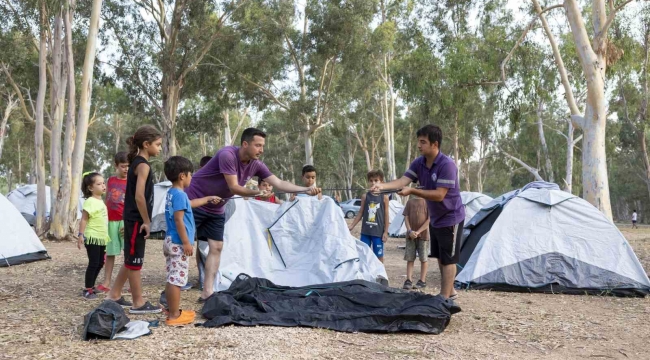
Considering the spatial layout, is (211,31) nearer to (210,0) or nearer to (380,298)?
(210,0)

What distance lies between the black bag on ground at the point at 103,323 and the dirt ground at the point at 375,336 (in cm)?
9

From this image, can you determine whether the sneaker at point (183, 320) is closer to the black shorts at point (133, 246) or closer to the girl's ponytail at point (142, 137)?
the black shorts at point (133, 246)

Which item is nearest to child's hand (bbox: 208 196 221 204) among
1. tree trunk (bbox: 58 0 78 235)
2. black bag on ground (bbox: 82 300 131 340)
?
black bag on ground (bbox: 82 300 131 340)

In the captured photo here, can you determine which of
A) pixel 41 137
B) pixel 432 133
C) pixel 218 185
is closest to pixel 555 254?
pixel 432 133

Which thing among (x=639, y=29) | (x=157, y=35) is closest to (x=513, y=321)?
(x=639, y=29)

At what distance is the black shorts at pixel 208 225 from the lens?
201 inches

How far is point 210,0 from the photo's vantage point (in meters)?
19.8

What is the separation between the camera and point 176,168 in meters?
4.29

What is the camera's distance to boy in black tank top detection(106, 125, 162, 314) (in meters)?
4.51

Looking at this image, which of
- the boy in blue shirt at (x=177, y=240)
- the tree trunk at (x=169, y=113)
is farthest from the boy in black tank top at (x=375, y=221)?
the tree trunk at (x=169, y=113)

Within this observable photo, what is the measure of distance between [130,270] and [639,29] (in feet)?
61.9

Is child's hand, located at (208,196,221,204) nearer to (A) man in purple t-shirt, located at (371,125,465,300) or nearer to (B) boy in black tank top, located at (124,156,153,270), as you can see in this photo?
(B) boy in black tank top, located at (124,156,153,270)

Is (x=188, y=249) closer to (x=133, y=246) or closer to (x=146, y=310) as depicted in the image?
(x=133, y=246)

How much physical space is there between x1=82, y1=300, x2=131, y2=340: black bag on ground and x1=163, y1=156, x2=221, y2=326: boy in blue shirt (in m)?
0.43
